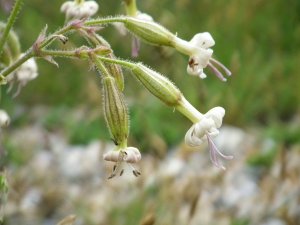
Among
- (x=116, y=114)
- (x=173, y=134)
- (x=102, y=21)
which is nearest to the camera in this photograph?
(x=102, y=21)

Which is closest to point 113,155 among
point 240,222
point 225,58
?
point 240,222

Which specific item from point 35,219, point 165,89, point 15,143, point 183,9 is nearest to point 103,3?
point 183,9

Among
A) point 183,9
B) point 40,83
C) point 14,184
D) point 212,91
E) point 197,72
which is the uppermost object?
point 183,9

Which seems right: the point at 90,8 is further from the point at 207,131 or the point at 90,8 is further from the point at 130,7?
the point at 207,131

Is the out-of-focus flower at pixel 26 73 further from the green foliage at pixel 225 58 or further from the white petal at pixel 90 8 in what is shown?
the green foliage at pixel 225 58

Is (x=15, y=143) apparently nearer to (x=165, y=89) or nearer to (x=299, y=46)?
→ (x=299, y=46)

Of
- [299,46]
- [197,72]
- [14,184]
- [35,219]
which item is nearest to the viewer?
[197,72]
